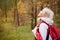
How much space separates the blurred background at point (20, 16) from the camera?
3021mm

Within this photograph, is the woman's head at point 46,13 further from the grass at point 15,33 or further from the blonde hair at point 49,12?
the grass at point 15,33

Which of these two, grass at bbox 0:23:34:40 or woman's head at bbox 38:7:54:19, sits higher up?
woman's head at bbox 38:7:54:19

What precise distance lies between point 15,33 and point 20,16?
22cm

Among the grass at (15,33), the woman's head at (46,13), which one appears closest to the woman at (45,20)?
the woman's head at (46,13)

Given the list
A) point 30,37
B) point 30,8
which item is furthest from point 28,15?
point 30,37

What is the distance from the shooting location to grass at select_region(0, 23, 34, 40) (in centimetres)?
304

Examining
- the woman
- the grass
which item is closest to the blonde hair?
the woman

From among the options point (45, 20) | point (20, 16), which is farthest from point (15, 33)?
point (45, 20)

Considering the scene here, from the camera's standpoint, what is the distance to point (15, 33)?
3070mm

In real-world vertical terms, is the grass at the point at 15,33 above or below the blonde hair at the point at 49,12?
below

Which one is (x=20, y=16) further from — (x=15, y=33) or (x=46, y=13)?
(x=46, y=13)

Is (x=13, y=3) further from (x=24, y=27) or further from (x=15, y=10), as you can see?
(x=24, y=27)

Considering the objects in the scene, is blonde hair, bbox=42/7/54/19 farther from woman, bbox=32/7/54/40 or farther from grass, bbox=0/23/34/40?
grass, bbox=0/23/34/40

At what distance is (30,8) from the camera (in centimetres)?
306
